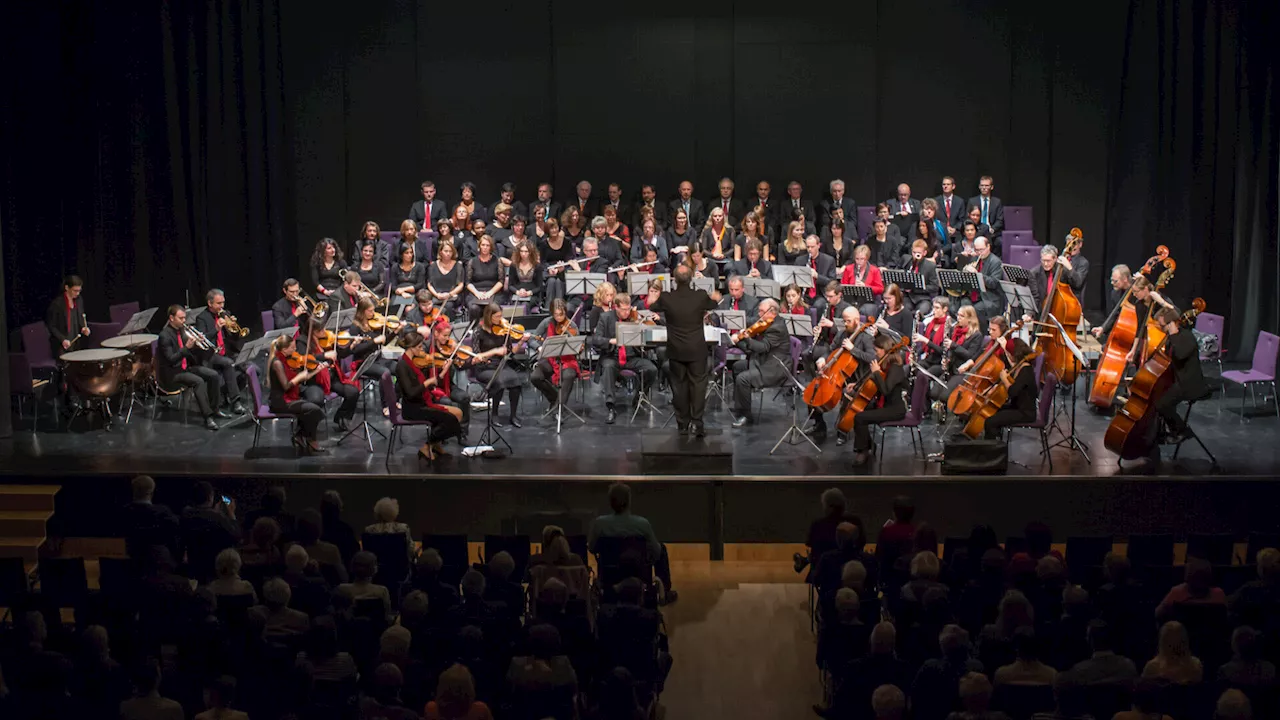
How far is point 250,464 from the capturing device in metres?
11.2

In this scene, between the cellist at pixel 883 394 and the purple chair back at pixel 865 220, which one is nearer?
the cellist at pixel 883 394

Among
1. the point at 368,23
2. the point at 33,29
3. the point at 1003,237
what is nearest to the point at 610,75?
the point at 368,23

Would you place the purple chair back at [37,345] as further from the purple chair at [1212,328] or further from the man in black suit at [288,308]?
the purple chair at [1212,328]

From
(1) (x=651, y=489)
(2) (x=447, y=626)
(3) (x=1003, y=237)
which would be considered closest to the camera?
(2) (x=447, y=626)

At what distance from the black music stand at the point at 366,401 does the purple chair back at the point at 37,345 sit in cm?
282

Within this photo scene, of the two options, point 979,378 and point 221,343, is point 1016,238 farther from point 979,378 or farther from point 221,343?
point 221,343

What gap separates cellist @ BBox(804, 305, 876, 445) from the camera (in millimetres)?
11289

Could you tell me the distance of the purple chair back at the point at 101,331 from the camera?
43.7 ft

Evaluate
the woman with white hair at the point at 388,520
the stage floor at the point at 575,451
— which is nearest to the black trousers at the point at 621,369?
the stage floor at the point at 575,451

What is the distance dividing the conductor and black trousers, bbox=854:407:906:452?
1189 millimetres

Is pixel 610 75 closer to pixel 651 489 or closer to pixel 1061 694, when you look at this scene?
pixel 651 489

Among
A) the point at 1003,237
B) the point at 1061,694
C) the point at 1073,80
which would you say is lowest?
the point at 1061,694

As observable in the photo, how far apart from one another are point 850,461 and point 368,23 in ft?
30.1

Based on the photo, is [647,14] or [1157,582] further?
[647,14]
